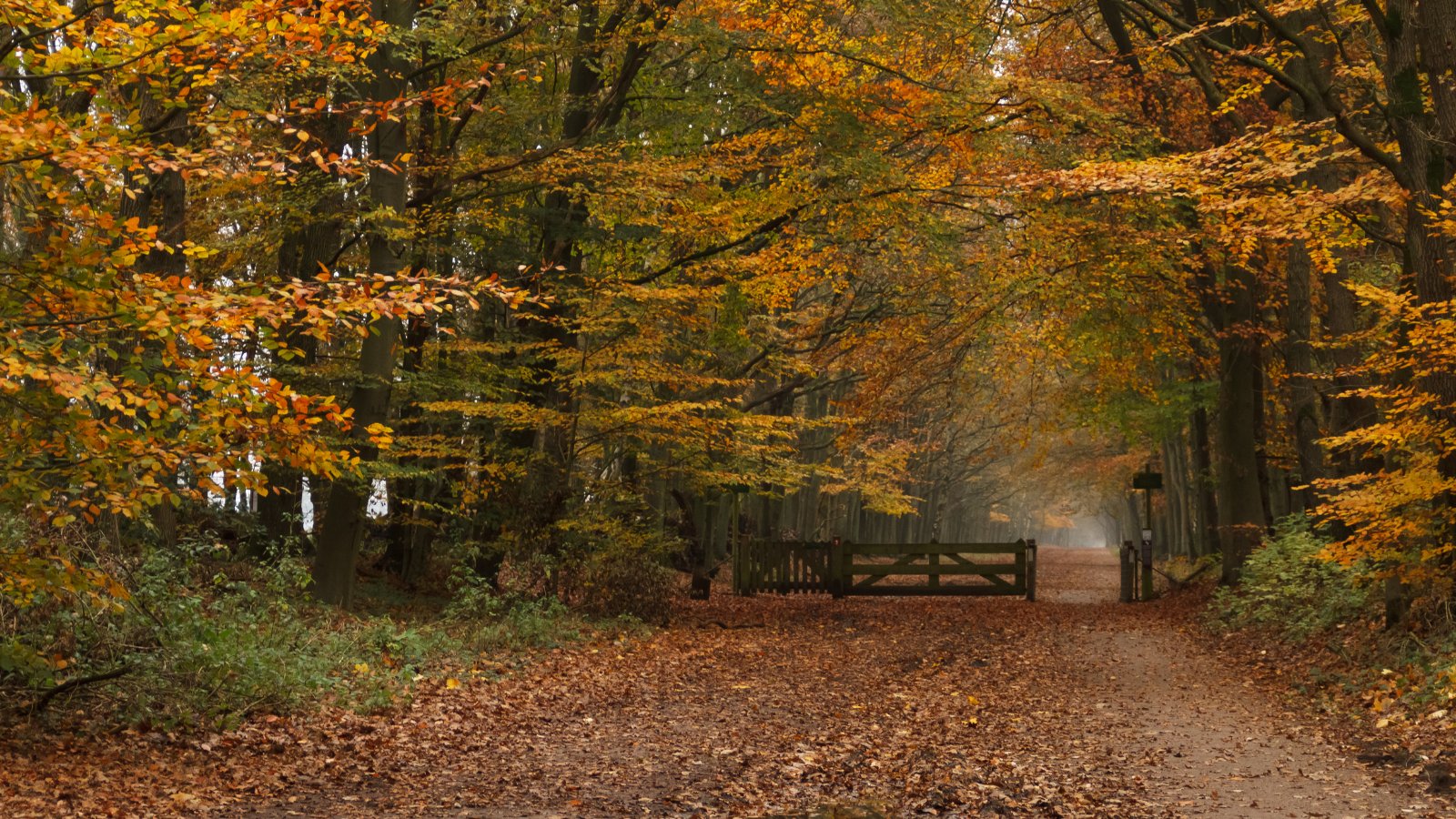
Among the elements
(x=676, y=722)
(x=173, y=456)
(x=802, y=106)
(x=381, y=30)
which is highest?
(x=802, y=106)

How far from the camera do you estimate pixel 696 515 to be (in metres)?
26.6

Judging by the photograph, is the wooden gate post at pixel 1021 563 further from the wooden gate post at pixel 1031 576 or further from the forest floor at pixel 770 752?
the forest floor at pixel 770 752

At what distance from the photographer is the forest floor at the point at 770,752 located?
6742 mm

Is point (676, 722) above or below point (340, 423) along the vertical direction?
below

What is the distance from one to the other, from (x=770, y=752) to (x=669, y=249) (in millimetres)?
11255

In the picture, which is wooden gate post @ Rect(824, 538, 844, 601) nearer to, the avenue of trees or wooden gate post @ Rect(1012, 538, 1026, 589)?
the avenue of trees

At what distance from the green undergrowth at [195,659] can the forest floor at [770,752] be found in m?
0.31

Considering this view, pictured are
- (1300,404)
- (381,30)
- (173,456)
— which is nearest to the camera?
(173,456)

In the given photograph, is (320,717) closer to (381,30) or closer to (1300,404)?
(381,30)

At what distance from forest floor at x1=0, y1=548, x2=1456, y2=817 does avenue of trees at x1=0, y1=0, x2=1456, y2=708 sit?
1.18m

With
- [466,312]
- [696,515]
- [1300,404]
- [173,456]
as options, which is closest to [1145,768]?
[173,456]

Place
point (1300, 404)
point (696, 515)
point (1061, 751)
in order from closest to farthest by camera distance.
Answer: point (1061, 751) → point (1300, 404) → point (696, 515)

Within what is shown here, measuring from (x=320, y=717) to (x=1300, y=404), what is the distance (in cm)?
1603

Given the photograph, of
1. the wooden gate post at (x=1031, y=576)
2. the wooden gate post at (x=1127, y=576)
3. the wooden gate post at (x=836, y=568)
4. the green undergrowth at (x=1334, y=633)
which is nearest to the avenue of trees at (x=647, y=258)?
the green undergrowth at (x=1334, y=633)
